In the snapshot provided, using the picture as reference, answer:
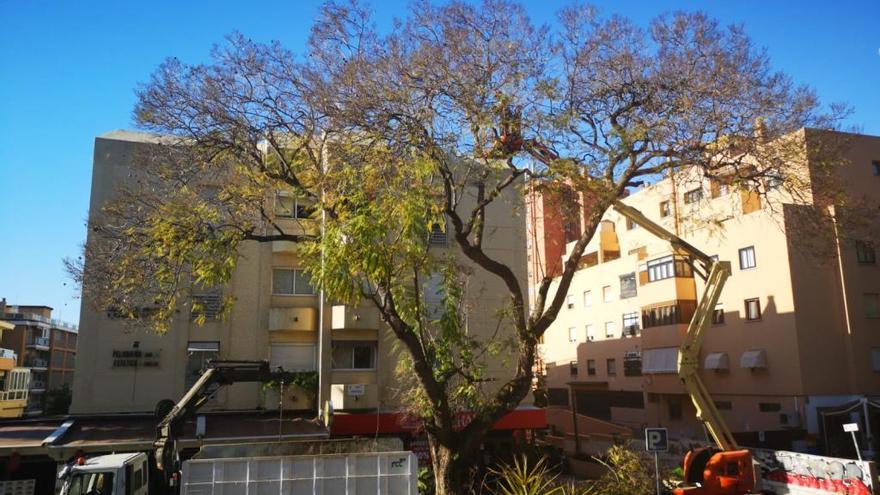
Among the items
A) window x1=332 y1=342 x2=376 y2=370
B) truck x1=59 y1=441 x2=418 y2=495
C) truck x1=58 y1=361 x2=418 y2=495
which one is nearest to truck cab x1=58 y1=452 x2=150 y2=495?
truck x1=58 y1=361 x2=418 y2=495

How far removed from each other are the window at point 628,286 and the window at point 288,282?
2173cm

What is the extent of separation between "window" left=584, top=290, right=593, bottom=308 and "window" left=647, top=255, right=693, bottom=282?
24.1 ft

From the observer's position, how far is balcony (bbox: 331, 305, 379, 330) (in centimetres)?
2461

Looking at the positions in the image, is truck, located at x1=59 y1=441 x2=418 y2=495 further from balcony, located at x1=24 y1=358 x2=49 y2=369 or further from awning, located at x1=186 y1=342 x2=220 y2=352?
balcony, located at x1=24 y1=358 x2=49 y2=369

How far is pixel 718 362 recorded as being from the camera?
33625 mm

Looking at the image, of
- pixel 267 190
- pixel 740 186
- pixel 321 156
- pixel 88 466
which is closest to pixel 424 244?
pixel 321 156

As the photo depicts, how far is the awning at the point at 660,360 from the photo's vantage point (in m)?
35.6

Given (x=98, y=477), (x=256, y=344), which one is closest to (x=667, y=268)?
(x=256, y=344)

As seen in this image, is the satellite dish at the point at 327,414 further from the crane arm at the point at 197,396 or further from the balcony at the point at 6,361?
the balcony at the point at 6,361

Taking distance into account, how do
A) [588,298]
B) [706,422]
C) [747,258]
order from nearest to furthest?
[706,422] → [747,258] → [588,298]

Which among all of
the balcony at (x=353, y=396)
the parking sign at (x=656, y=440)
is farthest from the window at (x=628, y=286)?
the parking sign at (x=656, y=440)

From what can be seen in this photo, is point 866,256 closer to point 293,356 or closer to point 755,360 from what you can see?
point 755,360

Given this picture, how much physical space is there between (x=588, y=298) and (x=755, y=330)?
555 inches

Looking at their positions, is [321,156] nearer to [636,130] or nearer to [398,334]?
[398,334]
